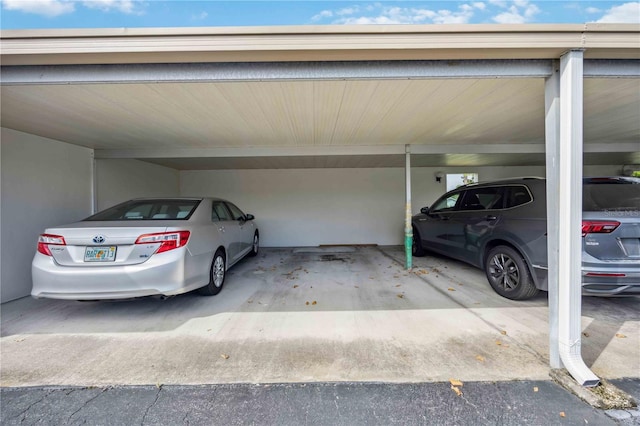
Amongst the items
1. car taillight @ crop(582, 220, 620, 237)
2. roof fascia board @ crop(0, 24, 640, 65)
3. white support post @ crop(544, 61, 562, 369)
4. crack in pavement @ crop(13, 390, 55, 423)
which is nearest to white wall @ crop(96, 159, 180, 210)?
roof fascia board @ crop(0, 24, 640, 65)

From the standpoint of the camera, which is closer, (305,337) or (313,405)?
(313,405)

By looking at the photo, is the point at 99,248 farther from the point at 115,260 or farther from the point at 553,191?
the point at 553,191

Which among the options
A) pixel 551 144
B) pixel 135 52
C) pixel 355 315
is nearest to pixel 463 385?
pixel 355 315

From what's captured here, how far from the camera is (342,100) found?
114 inches

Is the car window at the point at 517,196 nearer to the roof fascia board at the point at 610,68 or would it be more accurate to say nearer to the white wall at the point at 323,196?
the roof fascia board at the point at 610,68

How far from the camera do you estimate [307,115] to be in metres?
3.39

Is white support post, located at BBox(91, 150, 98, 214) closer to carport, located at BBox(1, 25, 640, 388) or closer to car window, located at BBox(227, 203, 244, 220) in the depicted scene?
carport, located at BBox(1, 25, 640, 388)

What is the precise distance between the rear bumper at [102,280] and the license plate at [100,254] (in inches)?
3.3

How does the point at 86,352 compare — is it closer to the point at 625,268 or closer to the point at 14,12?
the point at 14,12

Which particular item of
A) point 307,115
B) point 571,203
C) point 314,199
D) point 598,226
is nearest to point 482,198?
point 598,226

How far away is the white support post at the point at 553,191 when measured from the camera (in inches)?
80.8

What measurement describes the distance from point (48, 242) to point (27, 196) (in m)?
1.80

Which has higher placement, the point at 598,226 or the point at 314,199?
the point at 314,199

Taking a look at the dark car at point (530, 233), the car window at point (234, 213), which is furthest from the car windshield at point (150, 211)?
the dark car at point (530, 233)
